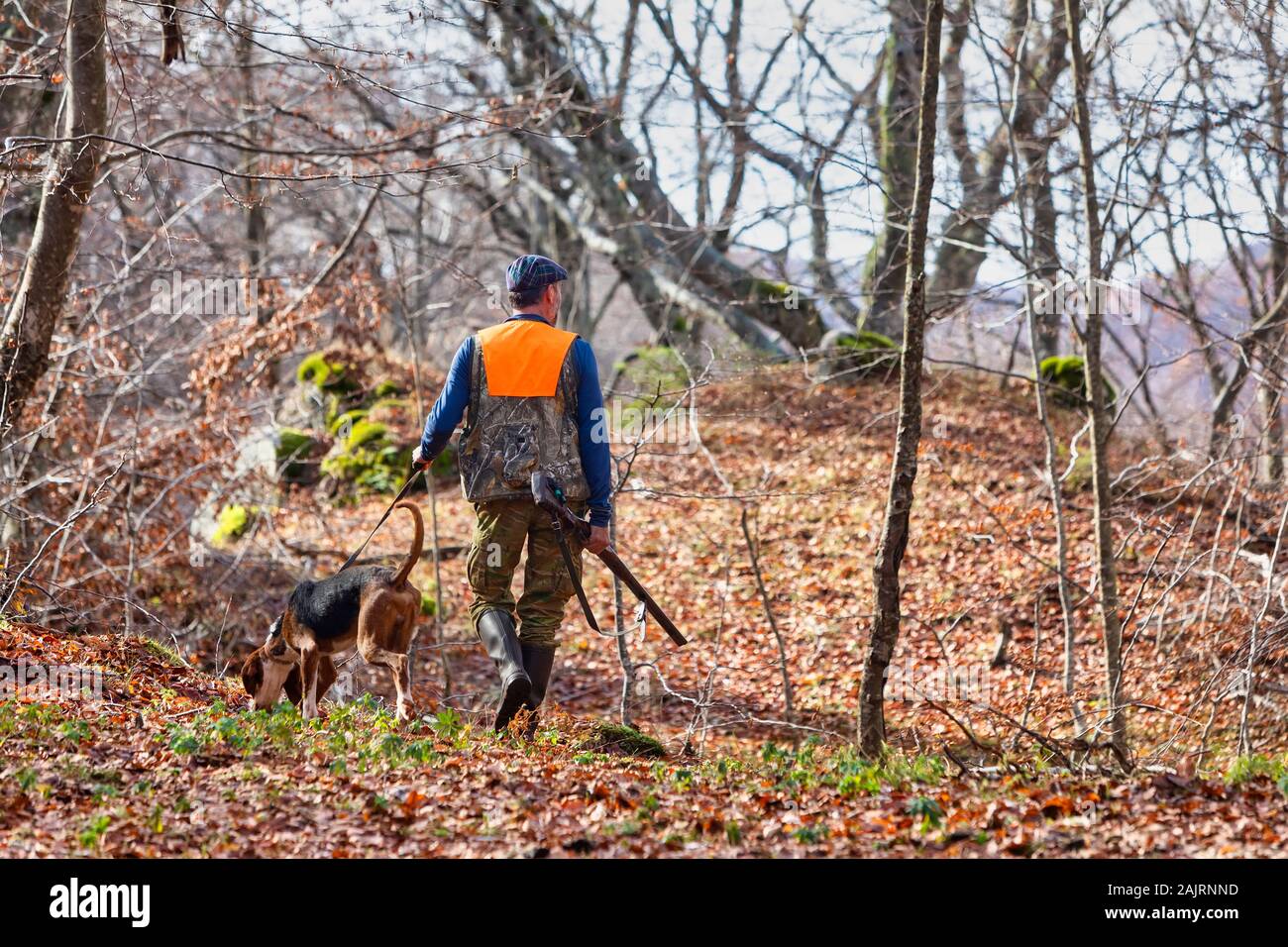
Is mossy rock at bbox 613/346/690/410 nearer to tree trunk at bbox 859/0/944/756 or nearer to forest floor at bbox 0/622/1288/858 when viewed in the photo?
tree trunk at bbox 859/0/944/756

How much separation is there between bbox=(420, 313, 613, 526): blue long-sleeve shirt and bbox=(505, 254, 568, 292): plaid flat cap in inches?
6.3

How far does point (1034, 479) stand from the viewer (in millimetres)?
15867

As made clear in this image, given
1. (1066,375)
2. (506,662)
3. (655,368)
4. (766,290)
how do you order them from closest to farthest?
1. (506,662)
2. (1066,375)
3. (655,368)
4. (766,290)

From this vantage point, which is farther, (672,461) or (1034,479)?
(672,461)

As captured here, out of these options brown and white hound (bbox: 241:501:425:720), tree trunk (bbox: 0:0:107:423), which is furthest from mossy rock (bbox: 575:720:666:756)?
tree trunk (bbox: 0:0:107:423)

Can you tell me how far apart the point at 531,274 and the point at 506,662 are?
202cm

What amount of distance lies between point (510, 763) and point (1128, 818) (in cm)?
272

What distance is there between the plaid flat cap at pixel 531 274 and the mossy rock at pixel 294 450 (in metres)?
13.3

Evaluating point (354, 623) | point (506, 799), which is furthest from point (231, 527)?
point (506, 799)

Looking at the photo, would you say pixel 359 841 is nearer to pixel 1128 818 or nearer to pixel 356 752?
pixel 356 752

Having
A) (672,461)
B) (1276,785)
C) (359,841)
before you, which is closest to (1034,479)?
(672,461)

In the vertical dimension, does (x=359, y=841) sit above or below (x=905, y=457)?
below

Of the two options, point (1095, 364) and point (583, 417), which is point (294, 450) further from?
point (583, 417)

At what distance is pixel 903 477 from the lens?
738 cm
